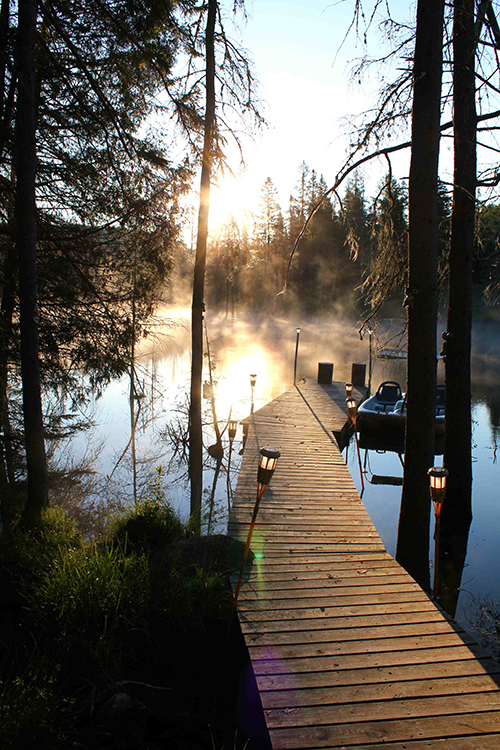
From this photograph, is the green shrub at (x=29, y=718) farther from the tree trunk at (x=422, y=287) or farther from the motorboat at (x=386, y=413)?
the motorboat at (x=386, y=413)

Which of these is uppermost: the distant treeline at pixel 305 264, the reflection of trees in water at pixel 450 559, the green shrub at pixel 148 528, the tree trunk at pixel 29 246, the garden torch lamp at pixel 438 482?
the distant treeline at pixel 305 264

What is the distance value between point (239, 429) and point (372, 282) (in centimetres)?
720

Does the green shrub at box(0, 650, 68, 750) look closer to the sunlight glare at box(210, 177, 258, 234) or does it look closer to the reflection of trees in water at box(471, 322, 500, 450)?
the sunlight glare at box(210, 177, 258, 234)

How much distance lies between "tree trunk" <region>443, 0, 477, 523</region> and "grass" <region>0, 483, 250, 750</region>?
3902mm

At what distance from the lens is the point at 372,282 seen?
5824 mm

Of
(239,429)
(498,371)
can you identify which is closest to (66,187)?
(239,429)

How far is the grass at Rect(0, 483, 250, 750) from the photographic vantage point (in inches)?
89.2

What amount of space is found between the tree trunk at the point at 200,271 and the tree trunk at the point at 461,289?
14.0 feet

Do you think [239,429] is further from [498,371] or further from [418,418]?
[498,371]

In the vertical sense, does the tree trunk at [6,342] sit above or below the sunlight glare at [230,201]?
below

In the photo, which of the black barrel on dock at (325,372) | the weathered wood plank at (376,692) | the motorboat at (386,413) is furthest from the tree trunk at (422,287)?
the black barrel on dock at (325,372)

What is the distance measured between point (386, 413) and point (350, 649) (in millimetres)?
8591

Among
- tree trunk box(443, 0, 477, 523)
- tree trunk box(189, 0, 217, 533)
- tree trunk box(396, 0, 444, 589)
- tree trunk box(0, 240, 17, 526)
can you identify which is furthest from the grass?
tree trunk box(189, 0, 217, 533)

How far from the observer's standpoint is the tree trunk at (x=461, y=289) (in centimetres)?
549
